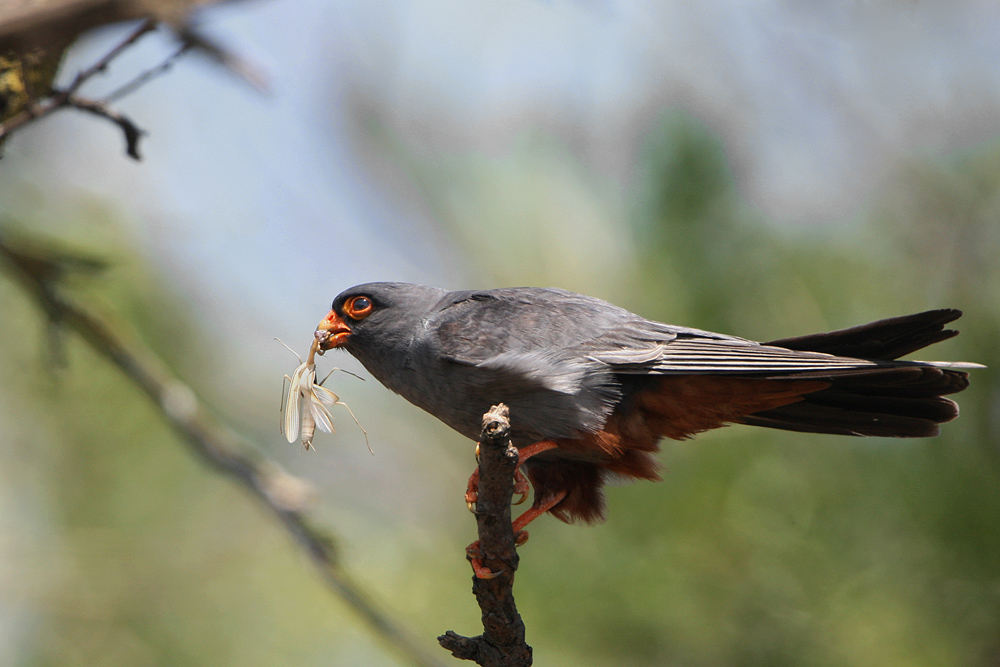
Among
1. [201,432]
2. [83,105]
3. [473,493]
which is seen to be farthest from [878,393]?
[83,105]

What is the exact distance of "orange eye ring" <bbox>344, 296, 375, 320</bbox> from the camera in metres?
3.39

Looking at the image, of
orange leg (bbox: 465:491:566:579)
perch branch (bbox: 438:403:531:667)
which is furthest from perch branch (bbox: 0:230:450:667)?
orange leg (bbox: 465:491:566:579)

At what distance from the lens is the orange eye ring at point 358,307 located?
339 centimetres

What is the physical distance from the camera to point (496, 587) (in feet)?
8.48

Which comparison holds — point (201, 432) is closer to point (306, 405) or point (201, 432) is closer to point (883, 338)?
point (306, 405)

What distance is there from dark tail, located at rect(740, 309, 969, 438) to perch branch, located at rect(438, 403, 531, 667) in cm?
137

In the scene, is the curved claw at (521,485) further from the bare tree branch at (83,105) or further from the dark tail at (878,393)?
the bare tree branch at (83,105)

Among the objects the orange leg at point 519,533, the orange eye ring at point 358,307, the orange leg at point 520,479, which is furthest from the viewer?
the orange eye ring at point 358,307

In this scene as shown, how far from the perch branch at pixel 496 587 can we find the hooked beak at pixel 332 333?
1127mm

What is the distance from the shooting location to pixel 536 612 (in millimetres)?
4836

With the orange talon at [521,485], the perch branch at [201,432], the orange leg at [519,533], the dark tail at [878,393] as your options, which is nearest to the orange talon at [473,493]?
the orange leg at [519,533]

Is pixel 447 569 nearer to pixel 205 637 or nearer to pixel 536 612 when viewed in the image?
pixel 536 612

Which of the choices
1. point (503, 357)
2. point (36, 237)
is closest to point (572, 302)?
point (503, 357)

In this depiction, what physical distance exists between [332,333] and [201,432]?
78 cm
